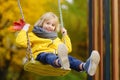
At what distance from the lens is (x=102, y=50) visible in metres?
4.37

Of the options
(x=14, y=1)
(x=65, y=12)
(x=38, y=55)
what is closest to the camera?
(x=38, y=55)

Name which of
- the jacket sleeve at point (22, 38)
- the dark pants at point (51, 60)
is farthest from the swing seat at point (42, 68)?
the jacket sleeve at point (22, 38)

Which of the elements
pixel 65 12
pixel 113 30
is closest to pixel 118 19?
pixel 113 30

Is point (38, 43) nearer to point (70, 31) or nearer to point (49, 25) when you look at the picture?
point (49, 25)

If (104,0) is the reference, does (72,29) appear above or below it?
below

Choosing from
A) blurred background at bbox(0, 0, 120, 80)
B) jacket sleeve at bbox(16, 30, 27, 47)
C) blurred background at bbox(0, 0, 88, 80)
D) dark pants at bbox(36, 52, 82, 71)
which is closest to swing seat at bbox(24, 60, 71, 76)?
dark pants at bbox(36, 52, 82, 71)

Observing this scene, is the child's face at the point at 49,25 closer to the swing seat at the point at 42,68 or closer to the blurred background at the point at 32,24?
the swing seat at the point at 42,68

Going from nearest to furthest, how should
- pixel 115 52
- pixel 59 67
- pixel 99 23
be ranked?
1. pixel 59 67
2. pixel 115 52
3. pixel 99 23

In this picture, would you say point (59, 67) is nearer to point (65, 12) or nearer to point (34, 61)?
point (34, 61)

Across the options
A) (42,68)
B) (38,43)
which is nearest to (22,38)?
(38,43)

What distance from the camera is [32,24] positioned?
31.2 ft

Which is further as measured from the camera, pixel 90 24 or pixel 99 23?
pixel 90 24

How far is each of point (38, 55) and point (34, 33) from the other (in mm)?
238

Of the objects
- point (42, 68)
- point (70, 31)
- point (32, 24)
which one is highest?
point (42, 68)
